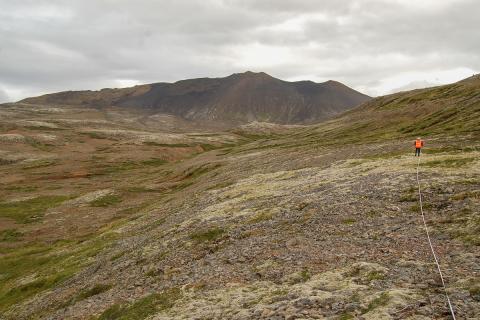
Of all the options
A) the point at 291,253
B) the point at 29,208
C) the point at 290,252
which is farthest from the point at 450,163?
the point at 29,208

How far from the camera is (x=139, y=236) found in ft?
186

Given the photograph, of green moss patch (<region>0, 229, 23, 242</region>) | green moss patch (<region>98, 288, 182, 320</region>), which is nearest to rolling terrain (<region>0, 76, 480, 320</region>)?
green moss patch (<region>98, 288, 182, 320</region>)

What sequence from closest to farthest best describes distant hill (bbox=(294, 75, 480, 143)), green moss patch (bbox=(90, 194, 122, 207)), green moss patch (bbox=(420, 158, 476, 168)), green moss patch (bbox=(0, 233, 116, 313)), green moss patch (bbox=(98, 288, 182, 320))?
green moss patch (bbox=(98, 288, 182, 320)) → green moss patch (bbox=(420, 158, 476, 168)) → green moss patch (bbox=(0, 233, 116, 313)) → distant hill (bbox=(294, 75, 480, 143)) → green moss patch (bbox=(90, 194, 122, 207))

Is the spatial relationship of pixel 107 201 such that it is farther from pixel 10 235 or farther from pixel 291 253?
pixel 291 253

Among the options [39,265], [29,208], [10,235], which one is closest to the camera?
[39,265]

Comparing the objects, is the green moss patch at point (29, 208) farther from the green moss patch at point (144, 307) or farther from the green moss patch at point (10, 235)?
the green moss patch at point (144, 307)

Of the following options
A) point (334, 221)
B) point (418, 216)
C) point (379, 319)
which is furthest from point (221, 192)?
point (379, 319)

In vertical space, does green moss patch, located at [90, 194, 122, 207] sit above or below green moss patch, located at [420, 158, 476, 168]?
below

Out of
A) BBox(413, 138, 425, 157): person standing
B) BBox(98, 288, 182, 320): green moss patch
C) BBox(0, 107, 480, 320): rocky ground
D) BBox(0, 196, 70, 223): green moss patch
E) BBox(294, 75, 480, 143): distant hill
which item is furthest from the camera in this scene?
BBox(0, 196, 70, 223): green moss patch

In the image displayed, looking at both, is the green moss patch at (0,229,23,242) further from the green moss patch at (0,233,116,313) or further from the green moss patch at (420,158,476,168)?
the green moss patch at (420,158,476,168)

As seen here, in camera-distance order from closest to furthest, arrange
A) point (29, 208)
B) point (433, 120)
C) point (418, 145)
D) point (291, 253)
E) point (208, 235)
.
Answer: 1. point (291, 253)
2. point (208, 235)
3. point (418, 145)
4. point (433, 120)
5. point (29, 208)

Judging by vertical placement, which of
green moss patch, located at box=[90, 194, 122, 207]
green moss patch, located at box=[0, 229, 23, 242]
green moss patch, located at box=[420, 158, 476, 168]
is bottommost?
green moss patch, located at box=[0, 229, 23, 242]

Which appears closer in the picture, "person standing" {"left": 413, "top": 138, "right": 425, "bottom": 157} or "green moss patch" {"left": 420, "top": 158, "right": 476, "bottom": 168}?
"green moss patch" {"left": 420, "top": 158, "right": 476, "bottom": 168}

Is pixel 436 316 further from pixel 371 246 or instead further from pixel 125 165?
pixel 125 165
